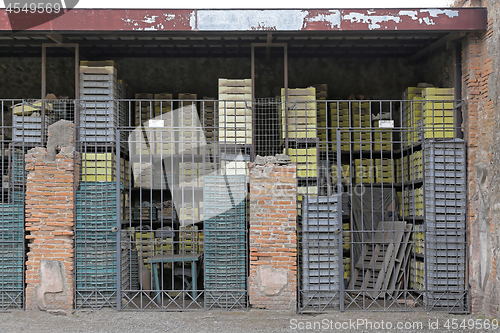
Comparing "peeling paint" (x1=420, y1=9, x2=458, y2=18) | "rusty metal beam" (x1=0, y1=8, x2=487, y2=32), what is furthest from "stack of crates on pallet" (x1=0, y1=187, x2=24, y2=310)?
"peeling paint" (x1=420, y1=9, x2=458, y2=18)

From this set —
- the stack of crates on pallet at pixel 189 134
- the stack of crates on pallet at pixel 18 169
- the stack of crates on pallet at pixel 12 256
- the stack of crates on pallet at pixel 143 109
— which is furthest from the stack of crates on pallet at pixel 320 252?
the stack of crates on pallet at pixel 18 169

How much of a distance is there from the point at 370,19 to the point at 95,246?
6.61 m

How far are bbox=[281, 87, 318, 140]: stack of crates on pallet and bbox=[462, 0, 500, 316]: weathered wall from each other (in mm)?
2910

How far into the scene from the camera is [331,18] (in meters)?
8.08

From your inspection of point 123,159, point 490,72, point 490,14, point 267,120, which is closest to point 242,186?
point 267,120

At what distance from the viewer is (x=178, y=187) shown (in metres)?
10.0

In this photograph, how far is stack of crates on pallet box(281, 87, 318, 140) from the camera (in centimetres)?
895

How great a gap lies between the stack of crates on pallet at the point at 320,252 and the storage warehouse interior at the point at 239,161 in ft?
0.09

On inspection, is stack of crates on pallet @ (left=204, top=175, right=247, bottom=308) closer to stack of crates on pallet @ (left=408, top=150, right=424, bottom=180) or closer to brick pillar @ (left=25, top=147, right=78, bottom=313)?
brick pillar @ (left=25, top=147, right=78, bottom=313)

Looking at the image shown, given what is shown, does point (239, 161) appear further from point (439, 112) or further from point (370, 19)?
point (439, 112)

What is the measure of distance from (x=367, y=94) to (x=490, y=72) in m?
3.64

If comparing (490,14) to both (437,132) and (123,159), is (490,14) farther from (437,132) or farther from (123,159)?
(123,159)

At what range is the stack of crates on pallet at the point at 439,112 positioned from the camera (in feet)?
28.0

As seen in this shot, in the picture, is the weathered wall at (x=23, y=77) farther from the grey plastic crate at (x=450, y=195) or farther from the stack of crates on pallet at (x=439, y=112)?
the grey plastic crate at (x=450, y=195)
